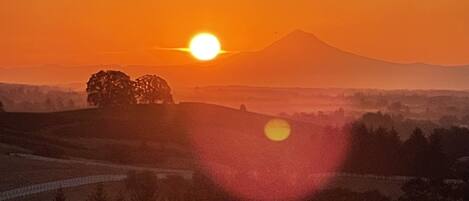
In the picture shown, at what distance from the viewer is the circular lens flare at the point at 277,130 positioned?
405 feet

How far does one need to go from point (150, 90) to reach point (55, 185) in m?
74.9

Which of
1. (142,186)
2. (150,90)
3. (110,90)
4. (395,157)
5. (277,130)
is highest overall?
(150,90)

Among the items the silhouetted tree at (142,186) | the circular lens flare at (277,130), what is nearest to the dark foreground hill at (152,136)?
the circular lens flare at (277,130)

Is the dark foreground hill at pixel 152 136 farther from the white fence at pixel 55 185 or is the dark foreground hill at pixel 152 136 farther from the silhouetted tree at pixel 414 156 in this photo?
the white fence at pixel 55 185

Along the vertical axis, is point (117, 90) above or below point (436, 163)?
above

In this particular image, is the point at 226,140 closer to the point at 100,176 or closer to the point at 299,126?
the point at 299,126

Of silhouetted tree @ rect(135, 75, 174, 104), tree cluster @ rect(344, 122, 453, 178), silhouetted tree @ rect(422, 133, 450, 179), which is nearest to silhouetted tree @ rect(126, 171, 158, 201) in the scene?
tree cluster @ rect(344, 122, 453, 178)

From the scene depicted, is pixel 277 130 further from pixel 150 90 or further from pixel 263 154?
pixel 263 154

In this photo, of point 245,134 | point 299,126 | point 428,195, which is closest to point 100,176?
point 428,195

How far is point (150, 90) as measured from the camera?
132m

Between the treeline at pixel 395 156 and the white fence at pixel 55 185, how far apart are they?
26.1 meters

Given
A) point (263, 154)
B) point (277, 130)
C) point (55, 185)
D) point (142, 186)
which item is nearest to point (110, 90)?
point (277, 130)

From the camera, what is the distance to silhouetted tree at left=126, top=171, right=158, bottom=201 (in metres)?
48.1

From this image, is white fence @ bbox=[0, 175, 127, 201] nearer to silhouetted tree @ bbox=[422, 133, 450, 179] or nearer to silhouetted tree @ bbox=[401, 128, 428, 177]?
silhouetted tree @ bbox=[401, 128, 428, 177]
